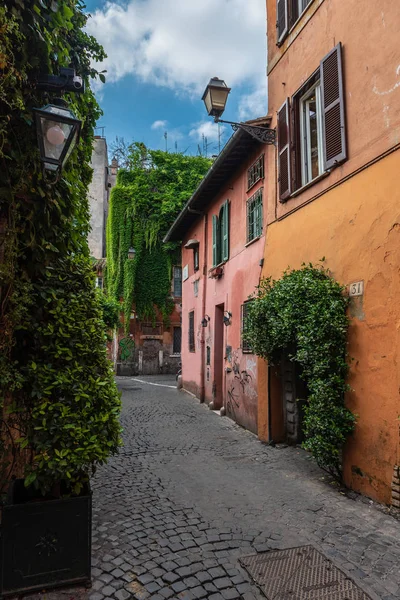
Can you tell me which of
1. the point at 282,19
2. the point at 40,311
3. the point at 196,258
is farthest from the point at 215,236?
the point at 40,311

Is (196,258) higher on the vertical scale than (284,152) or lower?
lower

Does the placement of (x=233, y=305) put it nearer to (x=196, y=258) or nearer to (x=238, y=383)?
(x=238, y=383)

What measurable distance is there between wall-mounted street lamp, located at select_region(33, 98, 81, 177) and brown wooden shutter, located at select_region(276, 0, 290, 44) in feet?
18.9

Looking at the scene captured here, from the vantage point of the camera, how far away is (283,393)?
735cm

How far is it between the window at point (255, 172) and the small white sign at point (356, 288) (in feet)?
13.2

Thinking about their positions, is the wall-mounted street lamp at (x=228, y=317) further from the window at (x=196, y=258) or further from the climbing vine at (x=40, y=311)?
the climbing vine at (x=40, y=311)

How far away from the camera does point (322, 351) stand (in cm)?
492

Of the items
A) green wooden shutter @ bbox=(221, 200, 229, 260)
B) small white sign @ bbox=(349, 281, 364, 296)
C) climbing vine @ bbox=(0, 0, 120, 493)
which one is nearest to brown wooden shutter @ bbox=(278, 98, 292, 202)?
small white sign @ bbox=(349, 281, 364, 296)

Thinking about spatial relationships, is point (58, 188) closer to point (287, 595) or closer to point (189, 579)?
point (189, 579)

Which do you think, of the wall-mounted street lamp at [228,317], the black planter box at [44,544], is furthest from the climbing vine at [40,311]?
the wall-mounted street lamp at [228,317]

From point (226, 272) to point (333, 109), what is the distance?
5.53 metres

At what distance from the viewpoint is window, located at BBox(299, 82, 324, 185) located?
6437 mm

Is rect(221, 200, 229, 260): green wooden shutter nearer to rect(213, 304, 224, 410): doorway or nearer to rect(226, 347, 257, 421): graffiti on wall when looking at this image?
rect(213, 304, 224, 410): doorway

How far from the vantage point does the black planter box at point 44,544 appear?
2.72 metres
